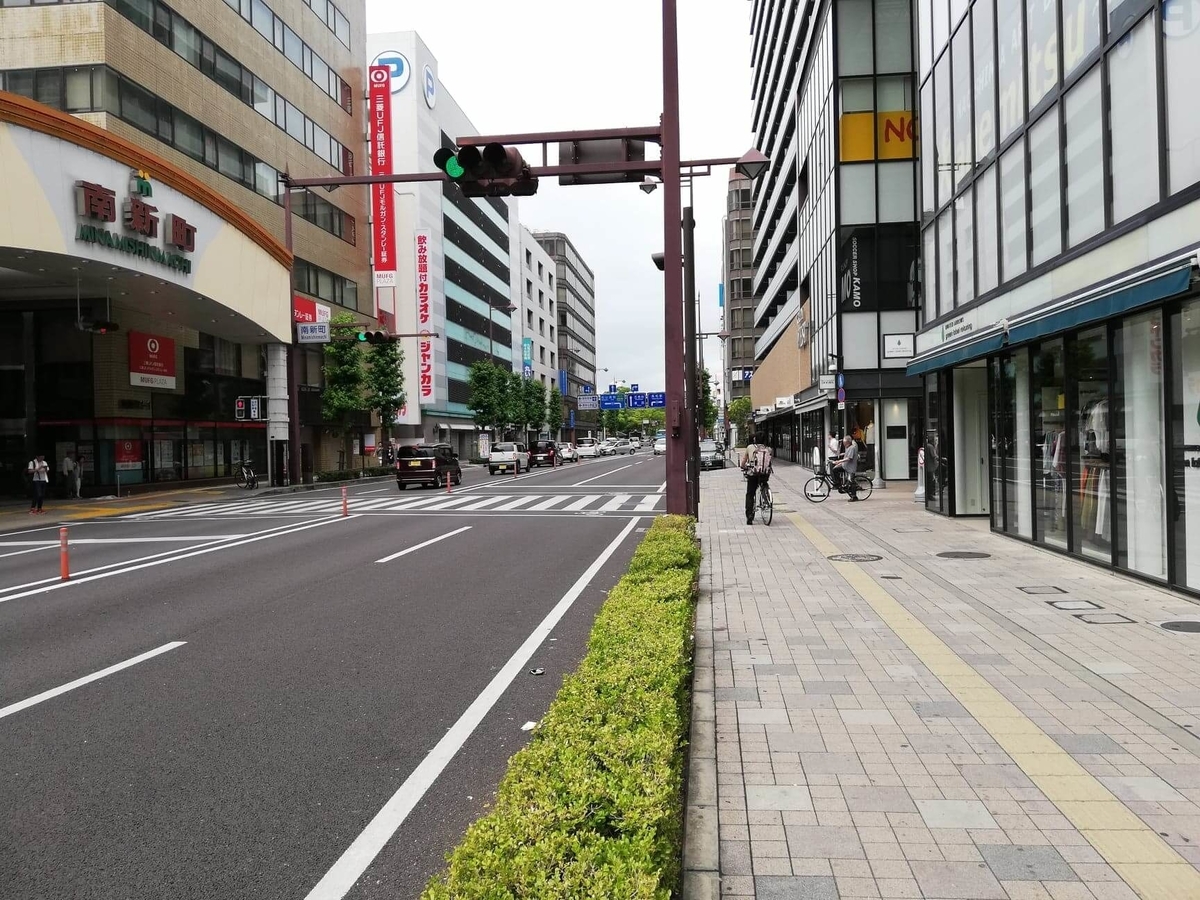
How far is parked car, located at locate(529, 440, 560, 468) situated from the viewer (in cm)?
5078

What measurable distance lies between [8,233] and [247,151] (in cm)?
1949

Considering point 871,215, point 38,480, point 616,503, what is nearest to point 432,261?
point 871,215

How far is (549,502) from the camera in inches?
933

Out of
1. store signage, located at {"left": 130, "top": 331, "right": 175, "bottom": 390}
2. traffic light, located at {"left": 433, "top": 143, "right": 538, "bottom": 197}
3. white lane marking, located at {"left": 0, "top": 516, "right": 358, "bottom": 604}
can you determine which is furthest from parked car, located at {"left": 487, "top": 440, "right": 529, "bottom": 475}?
traffic light, located at {"left": 433, "top": 143, "right": 538, "bottom": 197}

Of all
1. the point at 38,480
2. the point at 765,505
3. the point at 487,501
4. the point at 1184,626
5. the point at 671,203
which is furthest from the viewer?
the point at 487,501

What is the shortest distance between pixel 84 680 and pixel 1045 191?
1227cm

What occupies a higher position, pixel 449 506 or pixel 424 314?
pixel 424 314

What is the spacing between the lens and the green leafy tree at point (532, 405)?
3110 inches

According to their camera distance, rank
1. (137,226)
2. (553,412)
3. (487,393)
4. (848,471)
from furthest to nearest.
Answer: (553,412)
(487,393)
(848,471)
(137,226)

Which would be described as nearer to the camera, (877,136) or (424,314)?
(877,136)

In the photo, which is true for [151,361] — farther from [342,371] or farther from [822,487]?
[822,487]

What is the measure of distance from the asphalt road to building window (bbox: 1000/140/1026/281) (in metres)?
7.44

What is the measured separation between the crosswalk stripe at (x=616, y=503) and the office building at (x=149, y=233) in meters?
14.8

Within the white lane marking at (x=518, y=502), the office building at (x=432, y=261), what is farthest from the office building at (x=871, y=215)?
the office building at (x=432, y=261)
